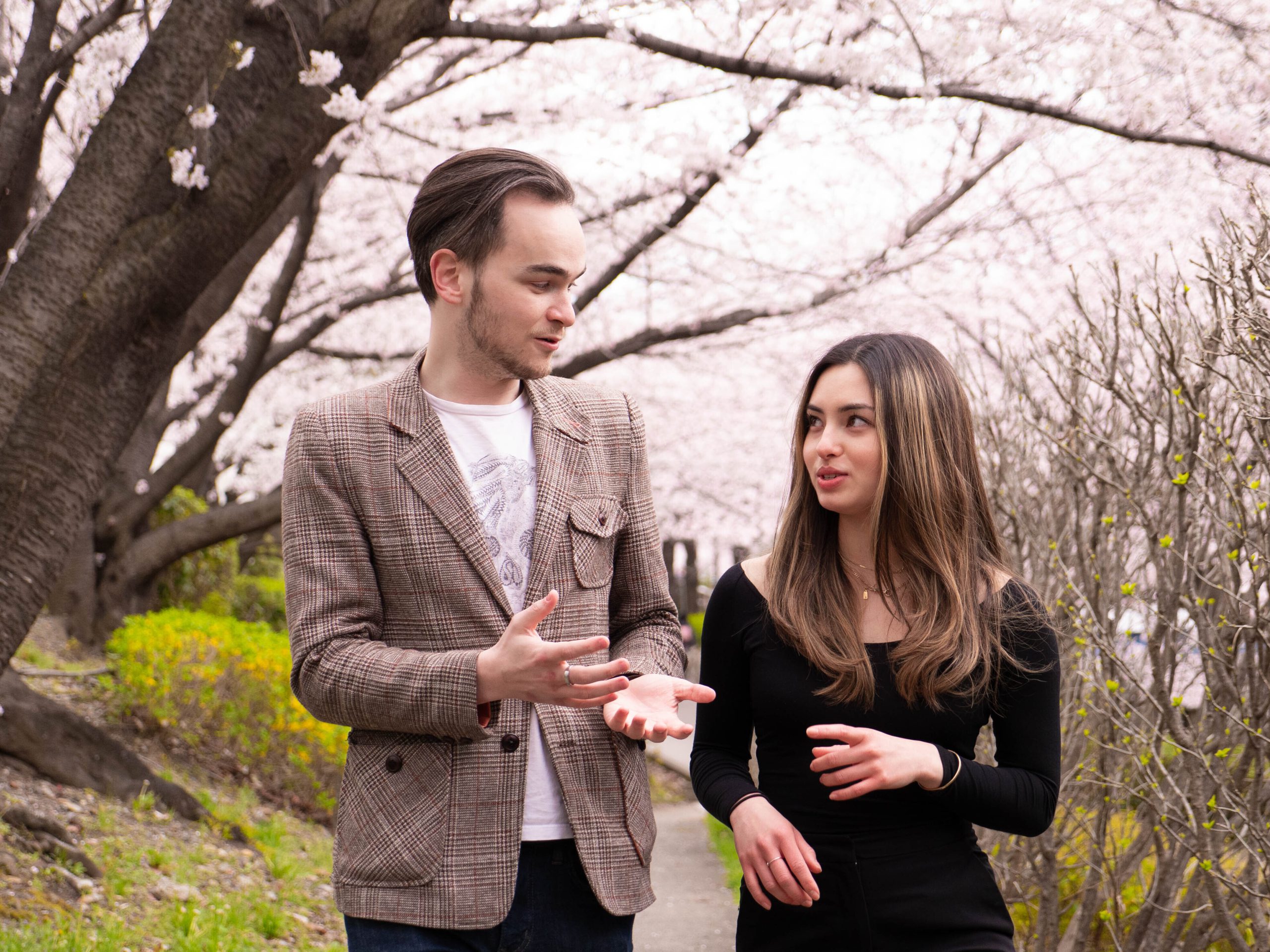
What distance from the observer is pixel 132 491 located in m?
9.98

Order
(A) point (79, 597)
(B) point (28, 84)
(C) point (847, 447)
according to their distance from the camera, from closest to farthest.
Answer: (C) point (847, 447), (B) point (28, 84), (A) point (79, 597)

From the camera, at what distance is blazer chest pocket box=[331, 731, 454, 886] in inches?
74.5

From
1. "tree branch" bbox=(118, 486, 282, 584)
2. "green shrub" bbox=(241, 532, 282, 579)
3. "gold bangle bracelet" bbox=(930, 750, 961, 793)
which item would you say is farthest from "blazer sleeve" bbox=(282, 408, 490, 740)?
"green shrub" bbox=(241, 532, 282, 579)

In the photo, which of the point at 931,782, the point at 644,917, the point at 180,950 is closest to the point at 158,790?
the point at 180,950

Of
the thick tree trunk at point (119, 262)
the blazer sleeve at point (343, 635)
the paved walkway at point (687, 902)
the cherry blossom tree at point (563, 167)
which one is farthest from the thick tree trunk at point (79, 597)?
the blazer sleeve at point (343, 635)

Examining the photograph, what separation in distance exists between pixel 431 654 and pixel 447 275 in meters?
0.71

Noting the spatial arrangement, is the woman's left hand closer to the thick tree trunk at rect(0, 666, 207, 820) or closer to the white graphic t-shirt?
the white graphic t-shirt

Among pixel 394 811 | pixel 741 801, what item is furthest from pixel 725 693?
pixel 394 811

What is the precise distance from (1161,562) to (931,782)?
191cm

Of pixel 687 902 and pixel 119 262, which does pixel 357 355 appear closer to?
pixel 687 902

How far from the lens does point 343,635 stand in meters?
1.93

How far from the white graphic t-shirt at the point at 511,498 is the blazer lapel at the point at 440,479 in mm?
28

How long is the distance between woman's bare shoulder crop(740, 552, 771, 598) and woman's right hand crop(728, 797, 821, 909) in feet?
1.40

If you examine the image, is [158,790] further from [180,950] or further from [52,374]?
[52,374]
